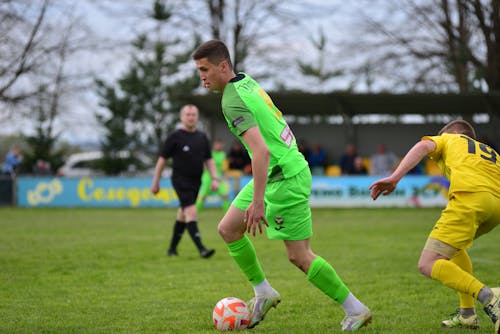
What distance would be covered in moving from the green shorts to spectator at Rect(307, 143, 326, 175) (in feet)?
62.6

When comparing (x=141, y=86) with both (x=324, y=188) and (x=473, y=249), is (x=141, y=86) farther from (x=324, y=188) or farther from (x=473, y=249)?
(x=473, y=249)

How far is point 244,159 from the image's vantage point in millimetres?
23203

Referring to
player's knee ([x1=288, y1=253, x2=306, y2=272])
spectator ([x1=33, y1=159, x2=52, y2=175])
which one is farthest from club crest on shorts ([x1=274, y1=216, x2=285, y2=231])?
spectator ([x1=33, y1=159, x2=52, y2=175])

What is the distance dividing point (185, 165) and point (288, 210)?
532 cm

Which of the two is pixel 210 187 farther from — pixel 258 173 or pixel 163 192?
pixel 258 173

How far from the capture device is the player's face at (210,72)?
16.8ft

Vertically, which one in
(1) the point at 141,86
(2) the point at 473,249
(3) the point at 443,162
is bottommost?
(2) the point at 473,249

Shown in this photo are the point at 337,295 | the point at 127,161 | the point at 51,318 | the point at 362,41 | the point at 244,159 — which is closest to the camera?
the point at 337,295

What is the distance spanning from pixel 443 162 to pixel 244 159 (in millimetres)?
18023

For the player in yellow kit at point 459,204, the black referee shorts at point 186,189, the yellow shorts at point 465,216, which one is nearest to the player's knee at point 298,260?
the player in yellow kit at point 459,204

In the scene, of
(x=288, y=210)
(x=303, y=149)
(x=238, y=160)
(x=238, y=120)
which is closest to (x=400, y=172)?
(x=288, y=210)

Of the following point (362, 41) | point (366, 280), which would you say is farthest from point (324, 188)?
point (366, 280)

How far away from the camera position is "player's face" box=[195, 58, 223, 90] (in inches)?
202

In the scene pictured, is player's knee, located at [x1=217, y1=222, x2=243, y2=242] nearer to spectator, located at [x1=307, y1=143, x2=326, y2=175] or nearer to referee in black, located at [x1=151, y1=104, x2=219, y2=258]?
referee in black, located at [x1=151, y1=104, x2=219, y2=258]
